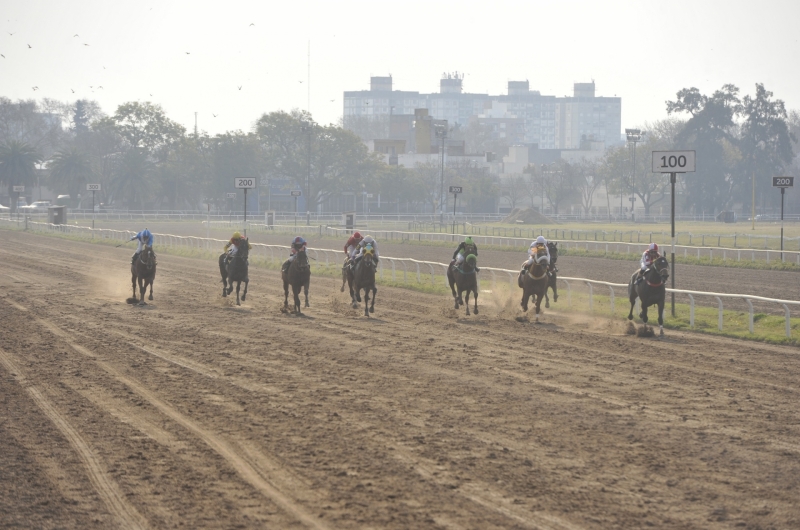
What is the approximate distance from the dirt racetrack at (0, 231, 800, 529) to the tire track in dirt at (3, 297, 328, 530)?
28 mm

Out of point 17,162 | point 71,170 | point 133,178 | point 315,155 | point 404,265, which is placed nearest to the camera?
point 404,265

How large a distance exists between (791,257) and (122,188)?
69992 mm

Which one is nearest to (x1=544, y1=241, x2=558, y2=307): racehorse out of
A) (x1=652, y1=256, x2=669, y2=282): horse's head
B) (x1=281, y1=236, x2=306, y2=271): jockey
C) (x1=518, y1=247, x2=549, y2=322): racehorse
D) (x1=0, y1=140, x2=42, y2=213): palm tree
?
(x1=518, y1=247, x2=549, y2=322): racehorse

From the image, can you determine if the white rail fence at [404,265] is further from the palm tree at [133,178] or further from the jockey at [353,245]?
the palm tree at [133,178]

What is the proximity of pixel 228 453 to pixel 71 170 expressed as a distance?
89461 mm

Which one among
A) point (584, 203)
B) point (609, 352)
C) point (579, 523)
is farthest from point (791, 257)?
point (584, 203)

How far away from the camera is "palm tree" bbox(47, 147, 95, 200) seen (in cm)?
9225

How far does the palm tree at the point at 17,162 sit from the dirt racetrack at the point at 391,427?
77456 mm

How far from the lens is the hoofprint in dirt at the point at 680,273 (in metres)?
24.4

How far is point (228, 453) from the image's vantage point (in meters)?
8.21

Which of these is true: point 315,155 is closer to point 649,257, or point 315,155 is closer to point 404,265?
point 404,265

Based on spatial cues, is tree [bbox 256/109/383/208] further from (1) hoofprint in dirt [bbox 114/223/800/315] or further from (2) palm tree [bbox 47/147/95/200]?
(1) hoofprint in dirt [bbox 114/223/800/315]

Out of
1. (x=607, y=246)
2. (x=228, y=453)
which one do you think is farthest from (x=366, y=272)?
(x=607, y=246)

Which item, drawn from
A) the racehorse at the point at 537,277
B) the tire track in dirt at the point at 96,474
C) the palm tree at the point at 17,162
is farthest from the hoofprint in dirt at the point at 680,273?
the palm tree at the point at 17,162
